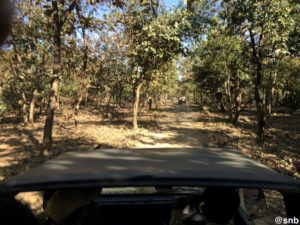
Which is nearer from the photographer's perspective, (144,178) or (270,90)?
(144,178)

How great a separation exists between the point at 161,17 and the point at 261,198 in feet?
33.0

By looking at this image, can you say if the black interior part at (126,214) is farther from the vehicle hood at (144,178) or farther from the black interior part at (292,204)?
the black interior part at (292,204)

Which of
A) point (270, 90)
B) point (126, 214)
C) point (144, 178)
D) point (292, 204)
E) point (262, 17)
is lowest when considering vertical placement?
point (126, 214)

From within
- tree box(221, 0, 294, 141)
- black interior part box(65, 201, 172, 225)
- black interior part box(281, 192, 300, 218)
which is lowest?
black interior part box(65, 201, 172, 225)

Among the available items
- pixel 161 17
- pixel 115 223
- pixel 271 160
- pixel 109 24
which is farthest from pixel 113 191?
pixel 161 17

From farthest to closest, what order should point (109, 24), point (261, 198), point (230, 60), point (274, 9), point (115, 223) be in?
point (230, 60)
point (274, 9)
point (109, 24)
point (261, 198)
point (115, 223)

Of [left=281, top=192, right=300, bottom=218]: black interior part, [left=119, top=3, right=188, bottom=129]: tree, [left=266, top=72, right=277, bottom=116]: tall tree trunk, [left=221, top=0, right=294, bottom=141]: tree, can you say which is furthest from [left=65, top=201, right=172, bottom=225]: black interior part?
[left=266, top=72, right=277, bottom=116]: tall tree trunk

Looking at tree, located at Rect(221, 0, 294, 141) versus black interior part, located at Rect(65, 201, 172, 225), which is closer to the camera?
black interior part, located at Rect(65, 201, 172, 225)

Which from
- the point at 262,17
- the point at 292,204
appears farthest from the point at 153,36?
the point at 292,204

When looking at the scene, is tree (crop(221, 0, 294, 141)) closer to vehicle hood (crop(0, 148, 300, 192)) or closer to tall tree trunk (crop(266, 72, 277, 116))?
tall tree trunk (crop(266, 72, 277, 116))

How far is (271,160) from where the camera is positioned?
294 inches

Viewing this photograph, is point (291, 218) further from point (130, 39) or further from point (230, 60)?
point (230, 60)

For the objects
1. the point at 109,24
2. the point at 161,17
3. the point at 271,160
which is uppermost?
the point at 161,17

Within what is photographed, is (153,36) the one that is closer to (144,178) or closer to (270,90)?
(270,90)
